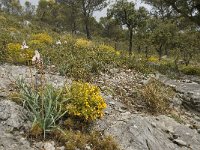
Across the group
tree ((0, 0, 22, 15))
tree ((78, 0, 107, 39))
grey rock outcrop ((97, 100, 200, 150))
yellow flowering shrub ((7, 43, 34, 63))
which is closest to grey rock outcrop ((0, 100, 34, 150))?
grey rock outcrop ((97, 100, 200, 150))

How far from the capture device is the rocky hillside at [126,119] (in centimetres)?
781

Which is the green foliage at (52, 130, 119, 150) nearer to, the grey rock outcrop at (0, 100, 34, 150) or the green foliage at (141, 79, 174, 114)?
the grey rock outcrop at (0, 100, 34, 150)

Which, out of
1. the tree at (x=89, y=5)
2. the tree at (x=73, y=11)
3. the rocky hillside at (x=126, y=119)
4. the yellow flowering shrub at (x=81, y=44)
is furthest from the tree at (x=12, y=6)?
the rocky hillside at (x=126, y=119)

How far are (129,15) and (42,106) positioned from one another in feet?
83.7

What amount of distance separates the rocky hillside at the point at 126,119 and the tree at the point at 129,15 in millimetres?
18592

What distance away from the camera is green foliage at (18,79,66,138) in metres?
7.82

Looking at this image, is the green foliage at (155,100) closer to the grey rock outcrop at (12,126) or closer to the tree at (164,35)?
the grey rock outcrop at (12,126)

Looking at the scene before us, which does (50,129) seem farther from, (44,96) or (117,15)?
(117,15)

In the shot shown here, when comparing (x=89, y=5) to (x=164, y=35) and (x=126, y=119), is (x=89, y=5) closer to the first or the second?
(x=164, y=35)

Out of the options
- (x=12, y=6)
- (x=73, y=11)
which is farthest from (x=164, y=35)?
(x=12, y=6)

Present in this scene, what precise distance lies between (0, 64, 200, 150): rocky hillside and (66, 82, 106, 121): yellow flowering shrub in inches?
16.3

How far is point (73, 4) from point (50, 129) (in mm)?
41251

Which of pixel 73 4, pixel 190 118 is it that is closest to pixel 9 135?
pixel 190 118

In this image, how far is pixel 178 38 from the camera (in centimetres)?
2878
